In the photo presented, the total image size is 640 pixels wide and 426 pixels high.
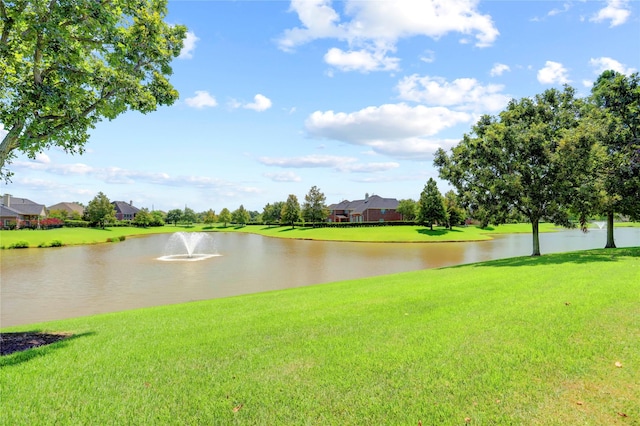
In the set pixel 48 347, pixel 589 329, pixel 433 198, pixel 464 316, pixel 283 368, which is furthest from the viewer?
pixel 433 198

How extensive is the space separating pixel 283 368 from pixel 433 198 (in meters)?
62.3

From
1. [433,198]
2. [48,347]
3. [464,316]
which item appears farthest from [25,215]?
[464,316]

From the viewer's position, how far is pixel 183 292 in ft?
56.7

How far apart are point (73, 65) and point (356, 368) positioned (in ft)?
27.8

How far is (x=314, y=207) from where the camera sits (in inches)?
3297

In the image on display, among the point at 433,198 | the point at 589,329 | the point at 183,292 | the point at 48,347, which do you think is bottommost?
the point at 183,292

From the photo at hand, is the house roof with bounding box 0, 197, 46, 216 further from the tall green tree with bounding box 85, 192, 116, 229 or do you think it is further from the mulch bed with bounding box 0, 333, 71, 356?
the mulch bed with bounding box 0, 333, 71, 356

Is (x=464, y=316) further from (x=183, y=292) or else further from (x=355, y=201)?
(x=355, y=201)

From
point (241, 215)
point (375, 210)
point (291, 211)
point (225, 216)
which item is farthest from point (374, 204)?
point (225, 216)

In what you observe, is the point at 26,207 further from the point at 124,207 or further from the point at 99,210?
the point at 124,207

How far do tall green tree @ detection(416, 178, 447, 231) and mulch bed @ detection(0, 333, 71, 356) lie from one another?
2412 inches

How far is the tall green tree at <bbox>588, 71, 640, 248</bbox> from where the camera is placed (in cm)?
1881

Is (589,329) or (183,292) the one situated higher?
(589,329)

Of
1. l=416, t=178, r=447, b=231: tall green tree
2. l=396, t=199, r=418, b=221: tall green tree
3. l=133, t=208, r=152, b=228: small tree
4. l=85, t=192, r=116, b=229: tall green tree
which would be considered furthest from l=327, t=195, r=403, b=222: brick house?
l=85, t=192, r=116, b=229: tall green tree
